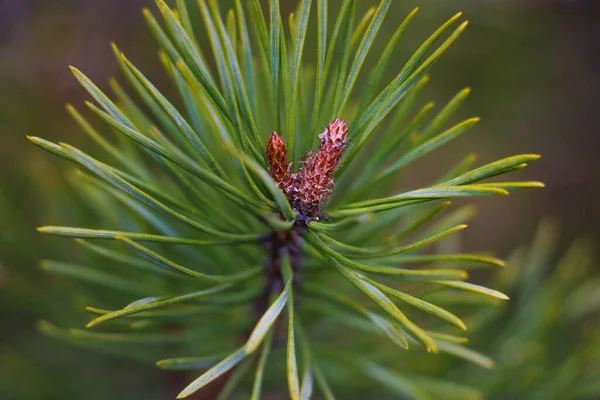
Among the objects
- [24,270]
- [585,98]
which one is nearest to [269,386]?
[24,270]

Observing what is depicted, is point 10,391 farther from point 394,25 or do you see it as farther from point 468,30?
point 468,30

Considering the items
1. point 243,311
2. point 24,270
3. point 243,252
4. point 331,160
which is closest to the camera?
point 331,160

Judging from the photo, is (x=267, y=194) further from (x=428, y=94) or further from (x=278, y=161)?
(x=428, y=94)

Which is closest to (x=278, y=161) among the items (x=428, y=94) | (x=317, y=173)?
(x=317, y=173)

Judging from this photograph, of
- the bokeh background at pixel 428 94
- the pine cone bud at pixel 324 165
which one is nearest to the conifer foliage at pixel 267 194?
the pine cone bud at pixel 324 165

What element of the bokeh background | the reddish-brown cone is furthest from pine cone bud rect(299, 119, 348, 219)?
the bokeh background

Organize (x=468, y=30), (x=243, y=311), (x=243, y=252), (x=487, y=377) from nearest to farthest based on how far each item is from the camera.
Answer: (x=243, y=252), (x=243, y=311), (x=487, y=377), (x=468, y=30)

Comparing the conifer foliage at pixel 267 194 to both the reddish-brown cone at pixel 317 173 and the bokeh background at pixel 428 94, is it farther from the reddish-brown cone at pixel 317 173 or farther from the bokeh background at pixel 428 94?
the bokeh background at pixel 428 94

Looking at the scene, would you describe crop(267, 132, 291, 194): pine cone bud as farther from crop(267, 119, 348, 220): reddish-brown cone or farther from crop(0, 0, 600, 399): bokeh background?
crop(0, 0, 600, 399): bokeh background
